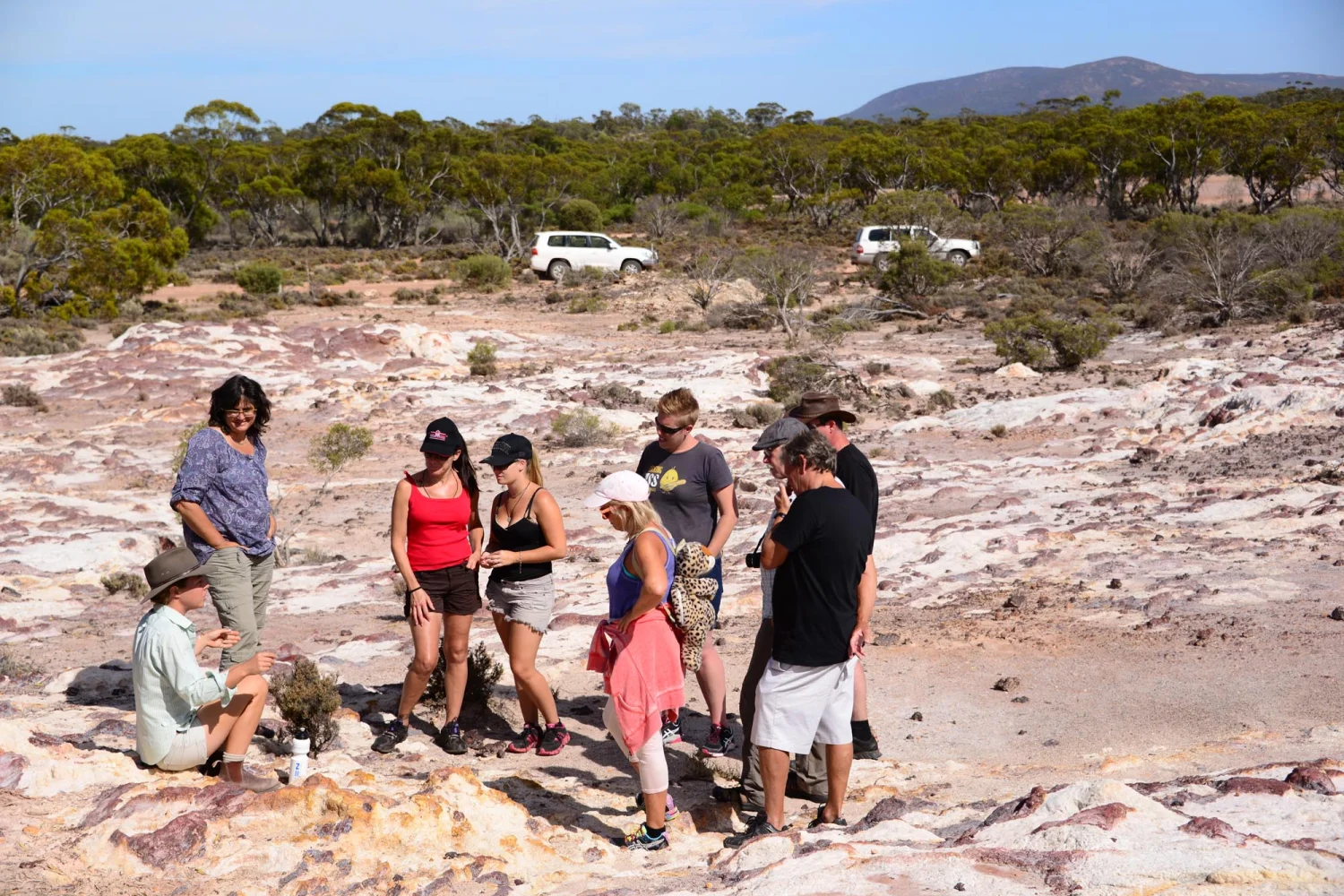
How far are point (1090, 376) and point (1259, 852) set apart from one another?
1466 centimetres

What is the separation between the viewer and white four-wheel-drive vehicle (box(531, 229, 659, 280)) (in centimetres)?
3334

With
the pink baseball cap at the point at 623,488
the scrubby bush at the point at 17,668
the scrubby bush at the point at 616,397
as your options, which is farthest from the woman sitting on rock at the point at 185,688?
the scrubby bush at the point at 616,397

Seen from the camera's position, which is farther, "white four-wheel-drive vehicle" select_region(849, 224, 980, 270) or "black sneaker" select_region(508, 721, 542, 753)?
"white four-wheel-drive vehicle" select_region(849, 224, 980, 270)

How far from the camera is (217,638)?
4.40m

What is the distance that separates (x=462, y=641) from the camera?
17.1 feet

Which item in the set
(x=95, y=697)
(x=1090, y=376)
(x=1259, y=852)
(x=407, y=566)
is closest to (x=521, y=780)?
(x=407, y=566)

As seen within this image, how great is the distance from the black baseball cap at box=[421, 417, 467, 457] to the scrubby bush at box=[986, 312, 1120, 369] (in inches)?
569

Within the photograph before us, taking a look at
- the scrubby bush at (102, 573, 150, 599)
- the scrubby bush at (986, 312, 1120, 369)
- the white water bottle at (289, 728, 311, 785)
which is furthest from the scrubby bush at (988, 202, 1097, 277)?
the white water bottle at (289, 728, 311, 785)

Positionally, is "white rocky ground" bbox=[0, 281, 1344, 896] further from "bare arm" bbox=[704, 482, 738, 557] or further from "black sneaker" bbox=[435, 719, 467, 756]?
"bare arm" bbox=[704, 482, 738, 557]

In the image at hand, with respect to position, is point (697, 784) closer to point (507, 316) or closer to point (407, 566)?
point (407, 566)

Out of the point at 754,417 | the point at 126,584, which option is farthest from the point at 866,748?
the point at 754,417

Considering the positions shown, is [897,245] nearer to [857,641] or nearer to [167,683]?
[857,641]

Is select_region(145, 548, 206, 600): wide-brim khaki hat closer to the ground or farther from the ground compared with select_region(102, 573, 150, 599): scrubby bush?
farther from the ground

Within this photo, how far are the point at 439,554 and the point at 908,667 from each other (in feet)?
9.44
